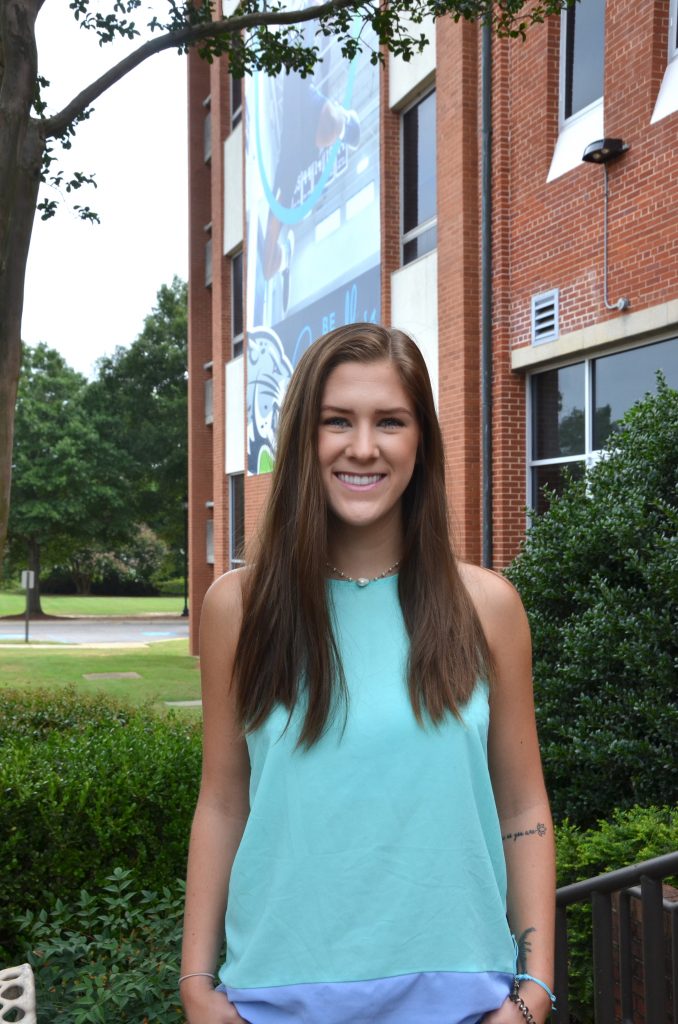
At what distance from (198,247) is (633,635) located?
22482 mm

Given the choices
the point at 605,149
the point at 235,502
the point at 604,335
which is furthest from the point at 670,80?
the point at 235,502

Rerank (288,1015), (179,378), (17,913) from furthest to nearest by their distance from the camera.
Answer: (179,378) → (17,913) → (288,1015)

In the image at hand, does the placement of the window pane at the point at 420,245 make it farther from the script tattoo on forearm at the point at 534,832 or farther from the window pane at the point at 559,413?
the script tattoo on forearm at the point at 534,832

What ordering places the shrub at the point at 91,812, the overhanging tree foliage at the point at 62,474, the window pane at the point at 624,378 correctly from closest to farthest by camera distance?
the shrub at the point at 91,812 → the window pane at the point at 624,378 → the overhanging tree foliage at the point at 62,474

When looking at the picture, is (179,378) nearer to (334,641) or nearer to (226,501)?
(226,501)

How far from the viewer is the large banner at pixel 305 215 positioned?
49.4 feet

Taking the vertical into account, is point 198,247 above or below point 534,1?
above

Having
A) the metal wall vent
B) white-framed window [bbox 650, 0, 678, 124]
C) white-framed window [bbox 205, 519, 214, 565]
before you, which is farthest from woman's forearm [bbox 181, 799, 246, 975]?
white-framed window [bbox 205, 519, 214, 565]

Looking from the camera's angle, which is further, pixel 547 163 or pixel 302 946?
pixel 547 163

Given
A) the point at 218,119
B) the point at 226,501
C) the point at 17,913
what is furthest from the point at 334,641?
the point at 218,119

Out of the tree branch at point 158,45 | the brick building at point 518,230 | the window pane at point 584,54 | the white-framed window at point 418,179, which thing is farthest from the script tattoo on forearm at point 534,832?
the white-framed window at point 418,179

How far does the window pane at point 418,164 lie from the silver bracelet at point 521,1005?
506 inches

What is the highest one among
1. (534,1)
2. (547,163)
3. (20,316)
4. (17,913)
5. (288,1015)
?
(534,1)

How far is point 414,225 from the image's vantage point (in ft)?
47.3
